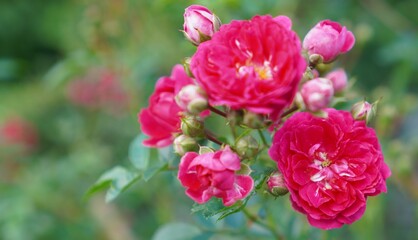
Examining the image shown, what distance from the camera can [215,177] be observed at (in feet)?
3.33

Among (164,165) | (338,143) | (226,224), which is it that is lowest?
(226,224)

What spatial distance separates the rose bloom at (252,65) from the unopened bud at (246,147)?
10cm

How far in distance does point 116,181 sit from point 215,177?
43cm

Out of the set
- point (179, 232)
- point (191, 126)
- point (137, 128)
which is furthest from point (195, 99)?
point (137, 128)

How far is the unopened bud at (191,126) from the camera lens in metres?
1.12

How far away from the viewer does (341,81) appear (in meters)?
1.23

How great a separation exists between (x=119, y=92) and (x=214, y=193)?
202 cm

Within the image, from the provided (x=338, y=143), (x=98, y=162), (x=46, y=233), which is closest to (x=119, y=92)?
(x=98, y=162)

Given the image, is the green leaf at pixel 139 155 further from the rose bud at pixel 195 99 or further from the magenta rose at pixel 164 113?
the rose bud at pixel 195 99

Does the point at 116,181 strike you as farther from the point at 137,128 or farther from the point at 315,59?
the point at 137,128

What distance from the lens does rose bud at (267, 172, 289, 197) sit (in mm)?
1095

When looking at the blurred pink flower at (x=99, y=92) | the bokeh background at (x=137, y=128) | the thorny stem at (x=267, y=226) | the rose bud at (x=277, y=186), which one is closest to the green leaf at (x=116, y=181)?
the bokeh background at (x=137, y=128)

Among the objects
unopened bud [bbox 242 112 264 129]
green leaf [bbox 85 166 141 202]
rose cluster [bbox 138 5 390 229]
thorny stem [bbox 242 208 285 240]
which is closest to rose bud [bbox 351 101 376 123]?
rose cluster [bbox 138 5 390 229]

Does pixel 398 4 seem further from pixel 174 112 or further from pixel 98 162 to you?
pixel 174 112
